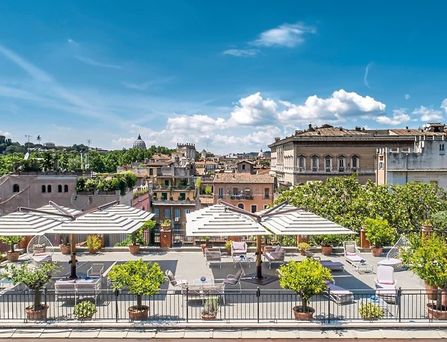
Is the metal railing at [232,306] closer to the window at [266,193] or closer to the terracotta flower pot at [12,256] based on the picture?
the terracotta flower pot at [12,256]

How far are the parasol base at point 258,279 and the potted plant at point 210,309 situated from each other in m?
3.28

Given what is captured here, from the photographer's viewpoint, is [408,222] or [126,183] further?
[126,183]

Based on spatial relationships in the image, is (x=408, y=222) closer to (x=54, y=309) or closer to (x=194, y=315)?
(x=194, y=315)

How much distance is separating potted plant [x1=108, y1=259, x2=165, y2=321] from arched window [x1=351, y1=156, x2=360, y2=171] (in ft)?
182

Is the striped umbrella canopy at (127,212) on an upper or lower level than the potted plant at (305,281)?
upper

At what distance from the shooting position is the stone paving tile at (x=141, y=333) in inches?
444

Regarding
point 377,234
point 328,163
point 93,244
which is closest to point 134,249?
point 93,244

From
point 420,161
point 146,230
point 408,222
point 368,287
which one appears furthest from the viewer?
point 420,161

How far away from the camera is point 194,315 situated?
12469 mm

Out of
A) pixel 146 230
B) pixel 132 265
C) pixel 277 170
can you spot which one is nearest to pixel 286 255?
pixel 146 230

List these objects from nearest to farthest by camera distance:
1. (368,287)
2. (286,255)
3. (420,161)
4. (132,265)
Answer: (132,265) → (368,287) → (286,255) → (420,161)

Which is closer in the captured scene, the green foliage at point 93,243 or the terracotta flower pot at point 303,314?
the terracotta flower pot at point 303,314

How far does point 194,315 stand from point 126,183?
3713cm

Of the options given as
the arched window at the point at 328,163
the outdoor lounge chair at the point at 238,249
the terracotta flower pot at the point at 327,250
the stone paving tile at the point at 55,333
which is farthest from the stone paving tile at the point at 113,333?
the arched window at the point at 328,163
